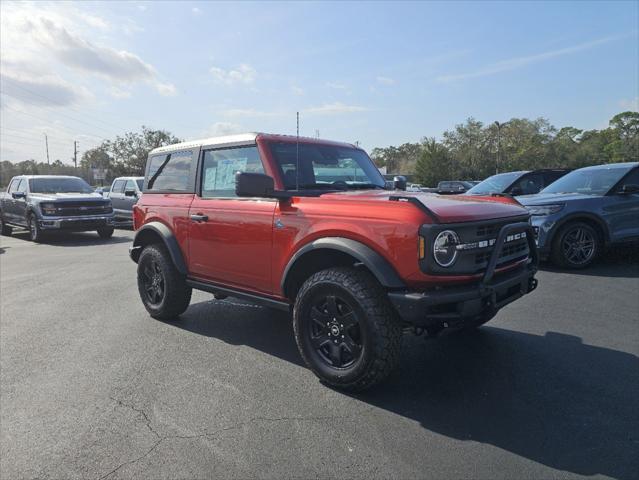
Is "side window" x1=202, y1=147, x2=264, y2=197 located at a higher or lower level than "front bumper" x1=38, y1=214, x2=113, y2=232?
higher

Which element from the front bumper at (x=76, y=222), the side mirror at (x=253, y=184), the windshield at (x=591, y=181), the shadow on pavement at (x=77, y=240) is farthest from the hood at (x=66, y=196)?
the windshield at (x=591, y=181)

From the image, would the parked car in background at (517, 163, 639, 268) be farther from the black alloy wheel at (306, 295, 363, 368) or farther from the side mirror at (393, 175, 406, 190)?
the black alloy wheel at (306, 295, 363, 368)

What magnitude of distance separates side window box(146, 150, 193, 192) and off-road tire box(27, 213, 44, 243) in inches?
376

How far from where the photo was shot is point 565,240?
718cm

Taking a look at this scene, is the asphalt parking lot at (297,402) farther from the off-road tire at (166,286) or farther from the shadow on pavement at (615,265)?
the shadow on pavement at (615,265)

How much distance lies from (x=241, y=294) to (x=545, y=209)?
5431 mm

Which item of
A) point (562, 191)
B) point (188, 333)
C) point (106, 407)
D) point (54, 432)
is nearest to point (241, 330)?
point (188, 333)

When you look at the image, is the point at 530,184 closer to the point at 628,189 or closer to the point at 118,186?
the point at 628,189

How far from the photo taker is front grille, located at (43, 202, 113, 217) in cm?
1277

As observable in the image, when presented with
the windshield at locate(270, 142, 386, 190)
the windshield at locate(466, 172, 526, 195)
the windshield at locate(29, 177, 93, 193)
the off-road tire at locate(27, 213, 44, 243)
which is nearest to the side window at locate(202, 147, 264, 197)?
the windshield at locate(270, 142, 386, 190)

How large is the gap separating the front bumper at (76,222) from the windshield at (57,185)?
1376 mm

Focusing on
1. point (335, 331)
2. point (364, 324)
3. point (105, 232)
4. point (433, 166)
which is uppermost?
point (433, 166)

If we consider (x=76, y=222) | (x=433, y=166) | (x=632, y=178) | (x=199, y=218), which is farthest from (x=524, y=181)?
(x=433, y=166)

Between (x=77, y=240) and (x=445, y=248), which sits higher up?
(x=445, y=248)
